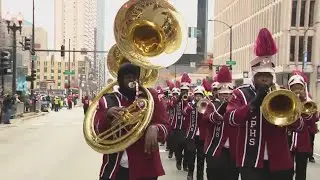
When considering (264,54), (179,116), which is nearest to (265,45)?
(264,54)

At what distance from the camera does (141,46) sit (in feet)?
15.0

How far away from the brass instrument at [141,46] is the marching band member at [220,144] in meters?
1.83

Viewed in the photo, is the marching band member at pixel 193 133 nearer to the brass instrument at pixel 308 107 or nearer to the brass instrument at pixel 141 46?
the brass instrument at pixel 308 107

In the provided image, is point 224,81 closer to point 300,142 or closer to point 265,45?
point 300,142

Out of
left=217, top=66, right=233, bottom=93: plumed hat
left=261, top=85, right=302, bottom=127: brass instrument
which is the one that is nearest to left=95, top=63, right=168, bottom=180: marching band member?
left=261, top=85, right=302, bottom=127: brass instrument

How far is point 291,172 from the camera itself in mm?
4906

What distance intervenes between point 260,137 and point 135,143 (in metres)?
1.12

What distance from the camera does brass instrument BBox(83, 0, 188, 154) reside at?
4.34 m

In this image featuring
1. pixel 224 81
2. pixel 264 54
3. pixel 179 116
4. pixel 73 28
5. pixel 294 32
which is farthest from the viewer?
pixel 73 28

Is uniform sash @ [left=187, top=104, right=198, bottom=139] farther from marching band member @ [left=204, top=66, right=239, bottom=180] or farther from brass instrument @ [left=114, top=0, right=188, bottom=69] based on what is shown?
brass instrument @ [left=114, top=0, right=188, bottom=69]

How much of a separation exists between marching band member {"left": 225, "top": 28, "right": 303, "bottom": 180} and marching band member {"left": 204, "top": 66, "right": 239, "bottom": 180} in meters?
1.39

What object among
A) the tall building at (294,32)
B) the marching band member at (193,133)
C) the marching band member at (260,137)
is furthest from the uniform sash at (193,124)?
the tall building at (294,32)

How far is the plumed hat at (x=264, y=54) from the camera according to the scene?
4738 millimetres

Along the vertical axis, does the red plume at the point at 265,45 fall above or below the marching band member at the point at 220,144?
above
